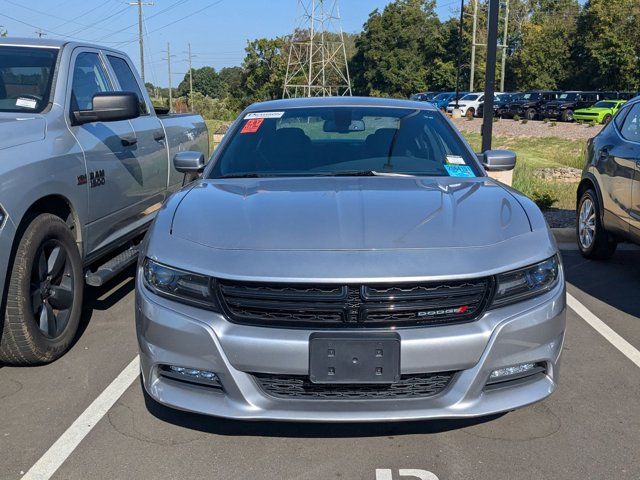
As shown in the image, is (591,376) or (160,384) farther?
(591,376)

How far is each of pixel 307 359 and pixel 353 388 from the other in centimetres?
26

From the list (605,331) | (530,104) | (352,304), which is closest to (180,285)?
(352,304)

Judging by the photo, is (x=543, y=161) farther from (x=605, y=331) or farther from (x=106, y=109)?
(x=106, y=109)

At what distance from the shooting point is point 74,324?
424cm

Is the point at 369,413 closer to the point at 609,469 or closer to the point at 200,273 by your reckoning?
the point at 200,273

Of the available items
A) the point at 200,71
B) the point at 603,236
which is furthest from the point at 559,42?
the point at 200,71

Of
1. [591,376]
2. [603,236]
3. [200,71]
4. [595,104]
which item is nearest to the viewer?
[591,376]

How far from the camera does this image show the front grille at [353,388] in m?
2.76

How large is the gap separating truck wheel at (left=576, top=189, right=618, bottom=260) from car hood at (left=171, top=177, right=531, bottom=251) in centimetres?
330

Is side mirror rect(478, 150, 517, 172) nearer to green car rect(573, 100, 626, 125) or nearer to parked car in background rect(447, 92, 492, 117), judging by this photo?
green car rect(573, 100, 626, 125)

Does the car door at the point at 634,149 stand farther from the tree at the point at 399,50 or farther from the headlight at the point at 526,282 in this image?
the tree at the point at 399,50

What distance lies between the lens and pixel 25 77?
15.7 ft

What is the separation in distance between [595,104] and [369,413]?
3995 cm

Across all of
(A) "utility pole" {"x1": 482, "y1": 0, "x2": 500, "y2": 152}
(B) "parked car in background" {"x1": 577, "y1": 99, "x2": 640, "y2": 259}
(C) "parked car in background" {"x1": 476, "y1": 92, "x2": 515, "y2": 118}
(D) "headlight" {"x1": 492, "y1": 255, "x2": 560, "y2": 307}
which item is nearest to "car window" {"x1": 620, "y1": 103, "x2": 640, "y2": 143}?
(B) "parked car in background" {"x1": 577, "y1": 99, "x2": 640, "y2": 259}
